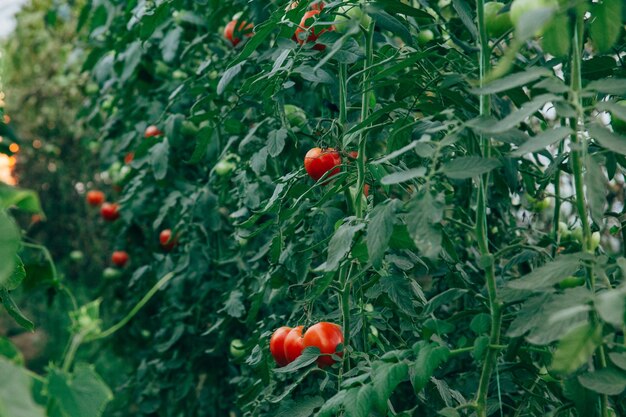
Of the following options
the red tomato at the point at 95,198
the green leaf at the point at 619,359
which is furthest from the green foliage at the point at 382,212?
the red tomato at the point at 95,198

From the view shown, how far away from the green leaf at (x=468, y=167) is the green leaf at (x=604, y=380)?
0.22 m

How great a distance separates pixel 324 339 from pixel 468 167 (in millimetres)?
419

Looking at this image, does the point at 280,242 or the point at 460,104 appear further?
the point at 280,242

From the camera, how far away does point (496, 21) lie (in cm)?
89

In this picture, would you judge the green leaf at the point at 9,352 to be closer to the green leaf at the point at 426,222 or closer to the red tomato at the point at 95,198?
the green leaf at the point at 426,222

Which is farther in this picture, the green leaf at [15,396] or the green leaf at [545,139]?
the green leaf at [545,139]

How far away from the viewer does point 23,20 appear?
4242 mm

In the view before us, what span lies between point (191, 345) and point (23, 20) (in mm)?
2790

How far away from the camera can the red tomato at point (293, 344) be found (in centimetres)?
111

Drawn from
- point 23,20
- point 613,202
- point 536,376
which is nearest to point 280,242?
point 536,376

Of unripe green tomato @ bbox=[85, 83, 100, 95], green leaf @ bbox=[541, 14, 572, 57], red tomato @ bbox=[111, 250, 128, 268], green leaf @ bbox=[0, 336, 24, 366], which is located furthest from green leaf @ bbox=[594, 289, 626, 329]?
unripe green tomato @ bbox=[85, 83, 100, 95]

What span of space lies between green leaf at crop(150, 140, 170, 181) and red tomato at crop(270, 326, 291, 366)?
0.70 metres

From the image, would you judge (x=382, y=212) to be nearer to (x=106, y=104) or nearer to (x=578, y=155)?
(x=578, y=155)

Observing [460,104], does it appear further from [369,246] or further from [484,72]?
[369,246]
